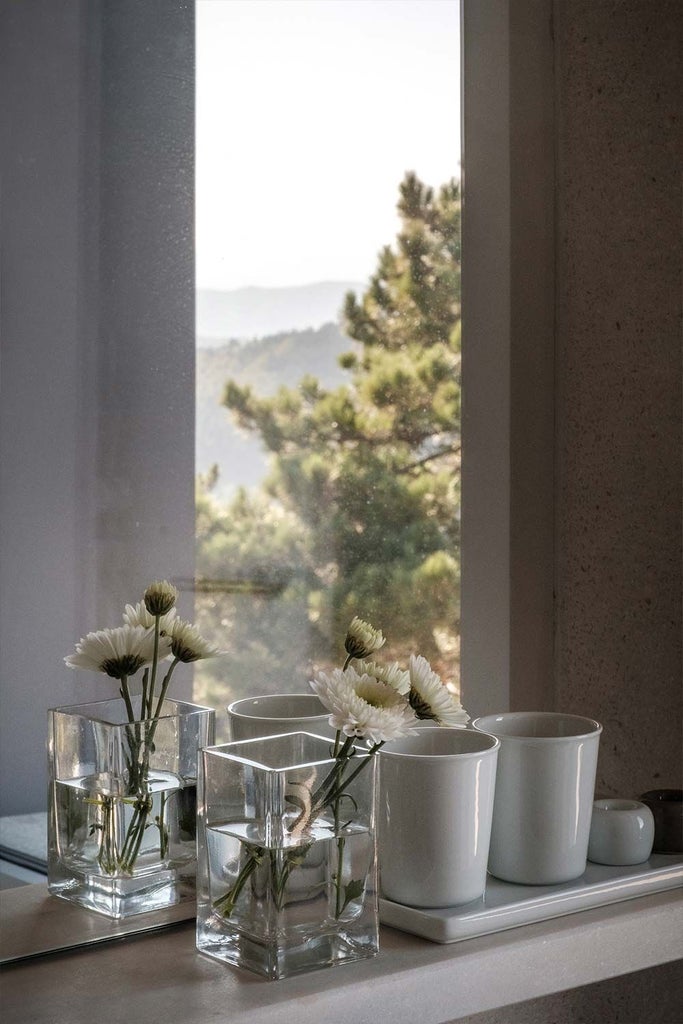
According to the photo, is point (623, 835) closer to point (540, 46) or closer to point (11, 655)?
point (11, 655)

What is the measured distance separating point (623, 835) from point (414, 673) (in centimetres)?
29

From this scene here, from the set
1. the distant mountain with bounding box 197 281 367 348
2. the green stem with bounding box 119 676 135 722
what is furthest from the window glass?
the green stem with bounding box 119 676 135 722

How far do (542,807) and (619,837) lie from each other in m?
0.12

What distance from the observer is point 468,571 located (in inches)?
49.5

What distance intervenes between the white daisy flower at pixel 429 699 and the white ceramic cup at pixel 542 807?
0.09m

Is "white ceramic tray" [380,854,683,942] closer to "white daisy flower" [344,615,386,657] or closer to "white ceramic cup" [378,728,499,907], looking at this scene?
"white ceramic cup" [378,728,499,907]

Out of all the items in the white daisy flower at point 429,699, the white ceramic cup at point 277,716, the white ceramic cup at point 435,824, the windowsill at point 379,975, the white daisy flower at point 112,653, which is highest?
the white daisy flower at point 112,653

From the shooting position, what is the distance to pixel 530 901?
94 cm

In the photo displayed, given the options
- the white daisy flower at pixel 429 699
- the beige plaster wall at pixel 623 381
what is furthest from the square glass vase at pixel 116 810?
the beige plaster wall at pixel 623 381

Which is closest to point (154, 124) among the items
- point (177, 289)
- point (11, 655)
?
point (177, 289)

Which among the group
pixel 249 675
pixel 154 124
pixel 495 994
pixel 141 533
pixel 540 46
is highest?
pixel 540 46

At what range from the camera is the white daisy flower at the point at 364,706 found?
84 centimetres

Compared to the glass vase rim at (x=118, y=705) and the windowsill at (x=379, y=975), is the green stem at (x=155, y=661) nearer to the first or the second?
the glass vase rim at (x=118, y=705)

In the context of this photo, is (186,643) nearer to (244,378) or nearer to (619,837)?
(244,378)
